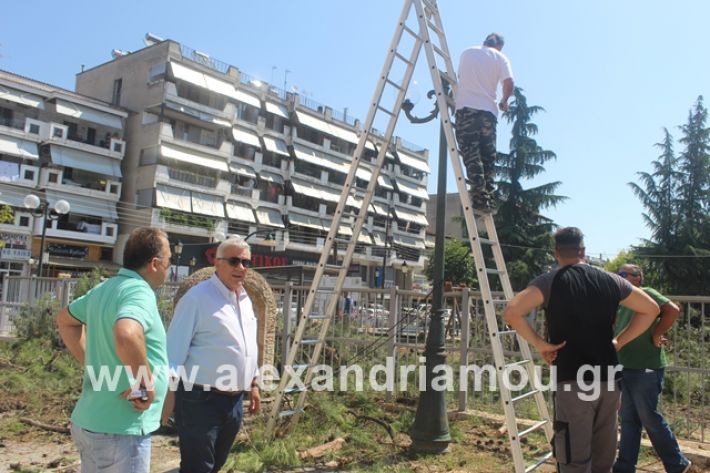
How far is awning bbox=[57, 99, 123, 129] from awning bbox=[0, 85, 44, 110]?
1.31 m

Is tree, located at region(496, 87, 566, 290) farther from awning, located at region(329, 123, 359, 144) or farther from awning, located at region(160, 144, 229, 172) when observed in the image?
awning, located at region(329, 123, 359, 144)

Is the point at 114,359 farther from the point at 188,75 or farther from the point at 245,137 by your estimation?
the point at 245,137

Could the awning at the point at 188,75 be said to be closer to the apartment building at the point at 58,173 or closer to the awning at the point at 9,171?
the apartment building at the point at 58,173

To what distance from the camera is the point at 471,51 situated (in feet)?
17.4

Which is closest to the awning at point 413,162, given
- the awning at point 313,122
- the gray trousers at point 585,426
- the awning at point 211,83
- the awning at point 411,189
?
the awning at point 411,189

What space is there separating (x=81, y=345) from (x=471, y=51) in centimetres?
404

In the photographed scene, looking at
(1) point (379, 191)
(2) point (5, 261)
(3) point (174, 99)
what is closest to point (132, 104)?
(3) point (174, 99)

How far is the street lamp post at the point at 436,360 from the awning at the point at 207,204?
4286cm

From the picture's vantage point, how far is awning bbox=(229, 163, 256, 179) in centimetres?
5056

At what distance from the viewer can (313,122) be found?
192ft

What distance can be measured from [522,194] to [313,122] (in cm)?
2889

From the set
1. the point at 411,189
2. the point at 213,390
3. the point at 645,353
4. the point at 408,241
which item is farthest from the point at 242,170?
the point at 213,390

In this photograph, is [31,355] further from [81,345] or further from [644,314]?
[644,314]

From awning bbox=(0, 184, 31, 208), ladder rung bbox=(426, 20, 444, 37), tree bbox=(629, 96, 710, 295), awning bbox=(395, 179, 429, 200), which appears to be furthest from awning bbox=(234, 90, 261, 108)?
ladder rung bbox=(426, 20, 444, 37)
